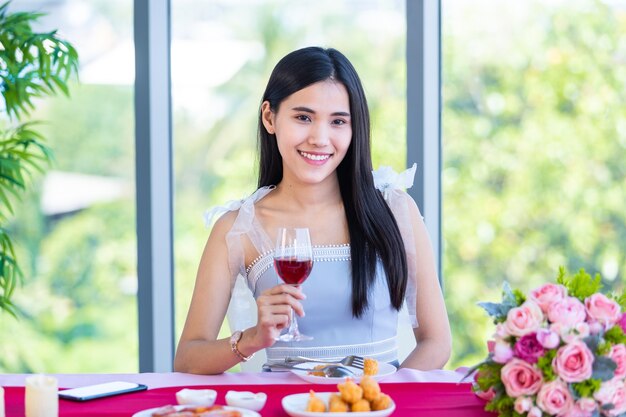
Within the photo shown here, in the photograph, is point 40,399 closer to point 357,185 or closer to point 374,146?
point 357,185

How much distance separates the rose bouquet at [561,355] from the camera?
1443 mm

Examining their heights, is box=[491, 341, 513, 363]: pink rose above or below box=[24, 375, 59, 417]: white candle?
above

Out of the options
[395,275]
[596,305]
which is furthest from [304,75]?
[596,305]

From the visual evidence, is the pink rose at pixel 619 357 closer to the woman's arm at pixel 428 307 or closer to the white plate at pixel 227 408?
the white plate at pixel 227 408

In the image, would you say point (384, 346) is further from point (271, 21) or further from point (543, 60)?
point (543, 60)

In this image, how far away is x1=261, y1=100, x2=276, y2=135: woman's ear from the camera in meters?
2.45

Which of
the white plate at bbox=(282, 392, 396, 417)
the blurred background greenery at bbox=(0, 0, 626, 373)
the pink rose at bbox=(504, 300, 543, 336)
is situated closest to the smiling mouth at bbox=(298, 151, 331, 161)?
the white plate at bbox=(282, 392, 396, 417)

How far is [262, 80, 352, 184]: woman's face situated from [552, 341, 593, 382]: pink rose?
1028 mm

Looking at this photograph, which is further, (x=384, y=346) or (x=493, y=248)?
(x=493, y=248)

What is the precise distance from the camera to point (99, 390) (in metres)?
1.77

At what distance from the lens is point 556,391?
1446 mm

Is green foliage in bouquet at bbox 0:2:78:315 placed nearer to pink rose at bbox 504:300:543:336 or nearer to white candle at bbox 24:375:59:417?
white candle at bbox 24:375:59:417

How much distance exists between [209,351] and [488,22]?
3.16 metres

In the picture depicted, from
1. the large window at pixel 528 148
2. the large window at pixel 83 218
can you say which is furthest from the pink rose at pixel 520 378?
the large window at pixel 83 218
